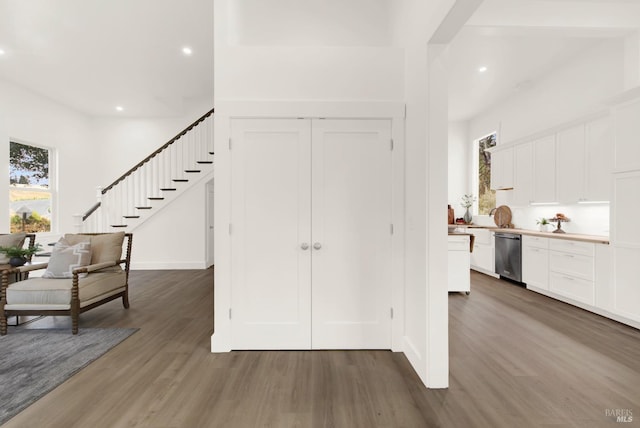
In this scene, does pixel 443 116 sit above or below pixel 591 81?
below

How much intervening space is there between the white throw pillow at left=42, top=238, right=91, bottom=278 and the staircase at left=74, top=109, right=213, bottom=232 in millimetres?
2808

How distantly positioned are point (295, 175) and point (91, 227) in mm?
5784

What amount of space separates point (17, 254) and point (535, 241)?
22.7ft

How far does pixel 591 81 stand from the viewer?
4.22m

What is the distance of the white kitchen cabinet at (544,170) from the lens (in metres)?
4.65

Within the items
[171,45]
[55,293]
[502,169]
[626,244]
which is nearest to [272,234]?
[55,293]

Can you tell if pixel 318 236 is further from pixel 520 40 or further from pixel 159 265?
pixel 159 265

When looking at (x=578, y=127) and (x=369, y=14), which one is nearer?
(x=369, y=14)

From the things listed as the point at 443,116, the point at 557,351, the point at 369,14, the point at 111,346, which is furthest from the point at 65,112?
the point at 557,351

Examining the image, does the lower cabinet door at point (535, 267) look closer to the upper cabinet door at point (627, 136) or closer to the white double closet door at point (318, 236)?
the upper cabinet door at point (627, 136)

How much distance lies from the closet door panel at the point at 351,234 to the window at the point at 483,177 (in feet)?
16.9

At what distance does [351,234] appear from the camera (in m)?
2.70

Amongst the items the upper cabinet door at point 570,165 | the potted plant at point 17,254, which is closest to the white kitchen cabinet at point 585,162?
the upper cabinet door at point 570,165

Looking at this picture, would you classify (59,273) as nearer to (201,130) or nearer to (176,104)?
(201,130)
